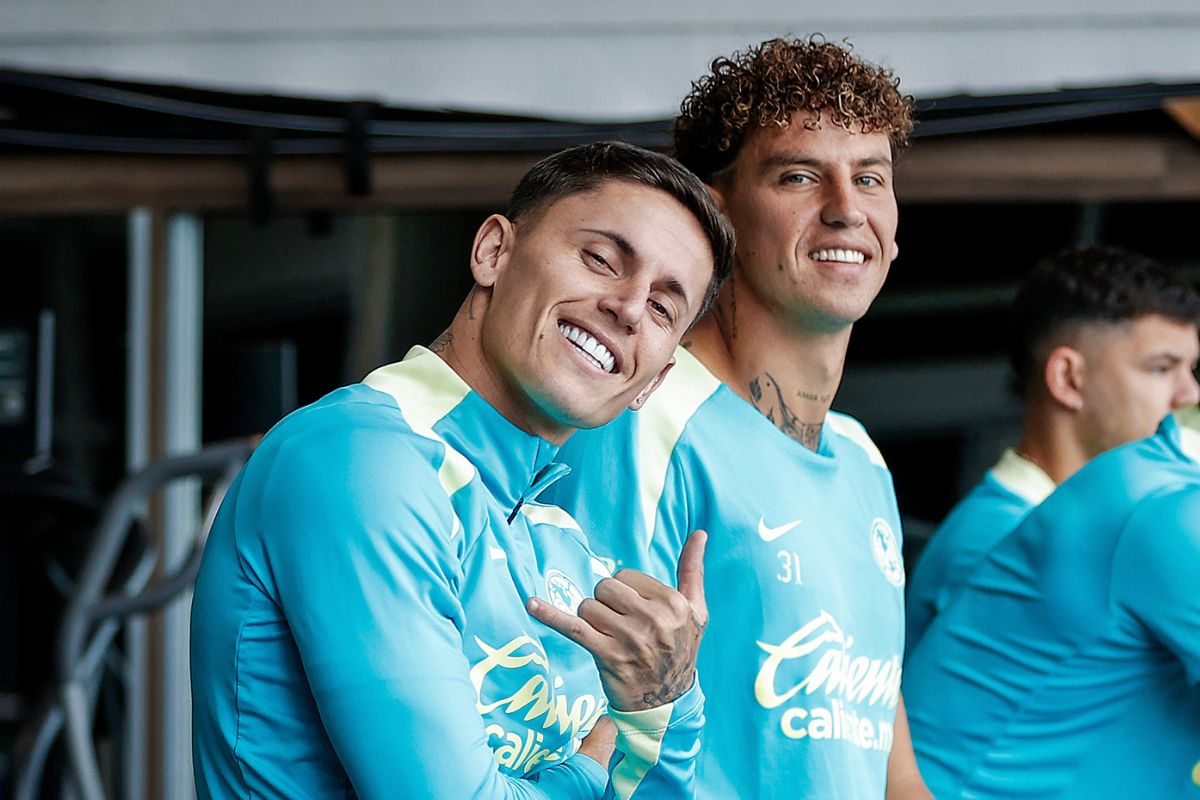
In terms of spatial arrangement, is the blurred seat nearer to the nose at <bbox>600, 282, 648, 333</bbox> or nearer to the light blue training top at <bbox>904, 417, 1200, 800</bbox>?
the light blue training top at <bbox>904, 417, 1200, 800</bbox>

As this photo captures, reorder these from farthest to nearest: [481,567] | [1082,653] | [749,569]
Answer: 1. [1082,653]
2. [749,569]
3. [481,567]

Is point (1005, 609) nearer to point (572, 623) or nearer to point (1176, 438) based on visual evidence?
point (1176, 438)

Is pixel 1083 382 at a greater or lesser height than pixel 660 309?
lesser

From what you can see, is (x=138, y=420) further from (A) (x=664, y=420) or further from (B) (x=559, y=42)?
(A) (x=664, y=420)

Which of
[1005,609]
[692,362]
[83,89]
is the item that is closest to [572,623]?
[692,362]

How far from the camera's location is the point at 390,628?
0.97 meters

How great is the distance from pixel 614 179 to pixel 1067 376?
4.59 feet

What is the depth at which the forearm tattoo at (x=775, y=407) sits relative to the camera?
5.30 ft

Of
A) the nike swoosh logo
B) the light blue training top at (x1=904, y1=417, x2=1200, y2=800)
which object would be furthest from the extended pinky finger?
the light blue training top at (x1=904, y1=417, x2=1200, y2=800)

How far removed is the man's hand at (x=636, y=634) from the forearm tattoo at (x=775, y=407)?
0.57 meters

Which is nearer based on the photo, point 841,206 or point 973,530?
point 841,206

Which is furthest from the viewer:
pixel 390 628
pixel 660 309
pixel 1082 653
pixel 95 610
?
pixel 95 610

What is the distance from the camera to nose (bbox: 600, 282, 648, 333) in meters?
1.17

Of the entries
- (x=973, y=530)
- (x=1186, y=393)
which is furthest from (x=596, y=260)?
(x=1186, y=393)
